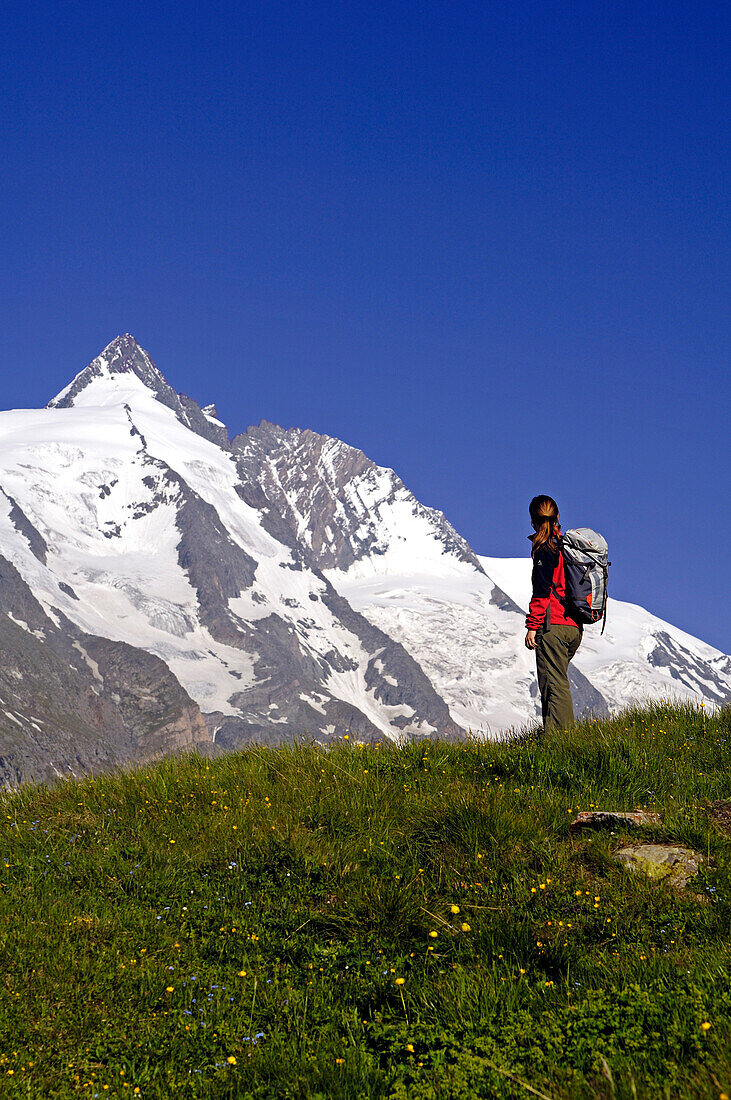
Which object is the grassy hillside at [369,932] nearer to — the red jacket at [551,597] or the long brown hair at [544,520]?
the red jacket at [551,597]

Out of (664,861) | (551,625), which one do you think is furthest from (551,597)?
(664,861)

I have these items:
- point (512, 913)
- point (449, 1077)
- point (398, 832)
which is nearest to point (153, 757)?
point (398, 832)

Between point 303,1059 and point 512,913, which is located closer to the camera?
point 303,1059

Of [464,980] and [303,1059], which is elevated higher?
[464,980]

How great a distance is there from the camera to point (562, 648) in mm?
11812

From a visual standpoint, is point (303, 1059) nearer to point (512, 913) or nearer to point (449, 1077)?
point (449, 1077)

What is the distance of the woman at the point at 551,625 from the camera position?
38.6 ft

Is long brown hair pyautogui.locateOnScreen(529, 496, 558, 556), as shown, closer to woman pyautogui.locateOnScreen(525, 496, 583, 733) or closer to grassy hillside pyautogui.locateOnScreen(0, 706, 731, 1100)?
woman pyautogui.locateOnScreen(525, 496, 583, 733)

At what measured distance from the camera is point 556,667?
1180 centimetres

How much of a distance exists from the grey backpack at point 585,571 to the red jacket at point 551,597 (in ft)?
0.36

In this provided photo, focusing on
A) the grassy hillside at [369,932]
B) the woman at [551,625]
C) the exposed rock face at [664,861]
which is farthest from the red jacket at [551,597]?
the exposed rock face at [664,861]

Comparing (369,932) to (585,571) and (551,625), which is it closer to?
(551,625)

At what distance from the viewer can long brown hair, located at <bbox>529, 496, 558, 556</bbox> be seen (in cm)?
1210

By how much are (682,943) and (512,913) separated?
4.09 feet
